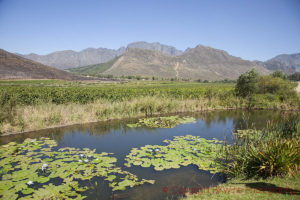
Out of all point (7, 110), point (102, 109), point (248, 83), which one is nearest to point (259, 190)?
point (102, 109)

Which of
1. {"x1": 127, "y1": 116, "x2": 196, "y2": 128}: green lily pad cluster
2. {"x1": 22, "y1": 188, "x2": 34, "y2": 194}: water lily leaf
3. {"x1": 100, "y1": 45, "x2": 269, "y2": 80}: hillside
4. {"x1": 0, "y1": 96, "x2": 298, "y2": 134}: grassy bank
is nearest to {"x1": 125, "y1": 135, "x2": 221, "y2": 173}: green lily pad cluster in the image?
Result: {"x1": 22, "y1": 188, "x2": 34, "y2": 194}: water lily leaf

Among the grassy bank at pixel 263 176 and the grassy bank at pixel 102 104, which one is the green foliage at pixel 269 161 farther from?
the grassy bank at pixel 102 104

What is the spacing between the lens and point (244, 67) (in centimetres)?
15575

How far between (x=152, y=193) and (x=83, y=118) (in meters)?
9.91

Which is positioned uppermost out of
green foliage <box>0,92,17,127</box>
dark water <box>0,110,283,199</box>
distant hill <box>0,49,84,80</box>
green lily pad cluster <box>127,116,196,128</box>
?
distant hill <box>0,49,84,80</box>

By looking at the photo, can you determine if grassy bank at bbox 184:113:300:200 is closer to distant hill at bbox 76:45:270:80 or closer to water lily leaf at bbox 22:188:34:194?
water lily leaf at bbox 22:188:34:194

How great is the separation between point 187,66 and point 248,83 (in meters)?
145

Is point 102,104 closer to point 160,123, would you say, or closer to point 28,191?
point 160,123

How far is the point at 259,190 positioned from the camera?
177 inches

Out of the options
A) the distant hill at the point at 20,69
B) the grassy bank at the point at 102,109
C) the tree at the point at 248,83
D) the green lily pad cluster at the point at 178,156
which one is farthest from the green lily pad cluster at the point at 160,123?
the distant hill at the point at 20,69

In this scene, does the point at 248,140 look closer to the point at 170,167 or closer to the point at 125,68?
the point at 170,167

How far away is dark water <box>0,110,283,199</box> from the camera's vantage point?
5.59m

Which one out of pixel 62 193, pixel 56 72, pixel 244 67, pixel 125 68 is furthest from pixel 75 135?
pixel 244 67

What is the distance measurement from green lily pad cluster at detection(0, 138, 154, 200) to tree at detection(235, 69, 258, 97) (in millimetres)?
21172
